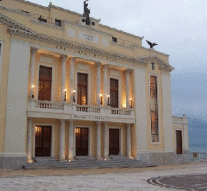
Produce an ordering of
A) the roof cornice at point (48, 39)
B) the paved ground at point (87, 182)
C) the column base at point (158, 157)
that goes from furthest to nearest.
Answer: the column base at point (158, 157) → the roof cornice at point (48, 39) → the paved ground at point (87, 182)

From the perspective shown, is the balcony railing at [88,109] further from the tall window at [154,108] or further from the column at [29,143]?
the tall window at [154,108]

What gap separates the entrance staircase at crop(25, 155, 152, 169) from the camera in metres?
20.5

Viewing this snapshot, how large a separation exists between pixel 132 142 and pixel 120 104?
4169 mm

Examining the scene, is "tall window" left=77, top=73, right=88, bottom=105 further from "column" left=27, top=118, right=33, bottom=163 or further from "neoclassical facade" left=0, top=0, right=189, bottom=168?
"column" left=27, top=118, right=33, bottom=163

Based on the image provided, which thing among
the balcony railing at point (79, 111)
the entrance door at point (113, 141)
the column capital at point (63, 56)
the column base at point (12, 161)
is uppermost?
the column capital at point (63, 56)

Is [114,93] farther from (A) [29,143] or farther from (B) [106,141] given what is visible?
(A) [29,143]

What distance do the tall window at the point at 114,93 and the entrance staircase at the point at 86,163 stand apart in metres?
5.46

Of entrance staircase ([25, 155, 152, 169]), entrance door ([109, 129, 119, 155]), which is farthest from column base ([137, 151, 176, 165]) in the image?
entrance door ([109, 129, 119, 155])

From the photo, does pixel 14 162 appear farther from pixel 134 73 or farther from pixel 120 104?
pixel 134 73

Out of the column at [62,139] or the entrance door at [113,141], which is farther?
the entrance door at [113,141]

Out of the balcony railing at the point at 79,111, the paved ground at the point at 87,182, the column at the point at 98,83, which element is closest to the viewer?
the paved ground at the point at 87,182

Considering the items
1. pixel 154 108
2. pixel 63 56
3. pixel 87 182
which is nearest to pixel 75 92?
pixel 63 56

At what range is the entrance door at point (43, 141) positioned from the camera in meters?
22.3

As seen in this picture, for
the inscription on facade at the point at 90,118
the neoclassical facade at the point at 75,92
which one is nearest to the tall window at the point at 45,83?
the neoclassical facade at the point at 75,92
